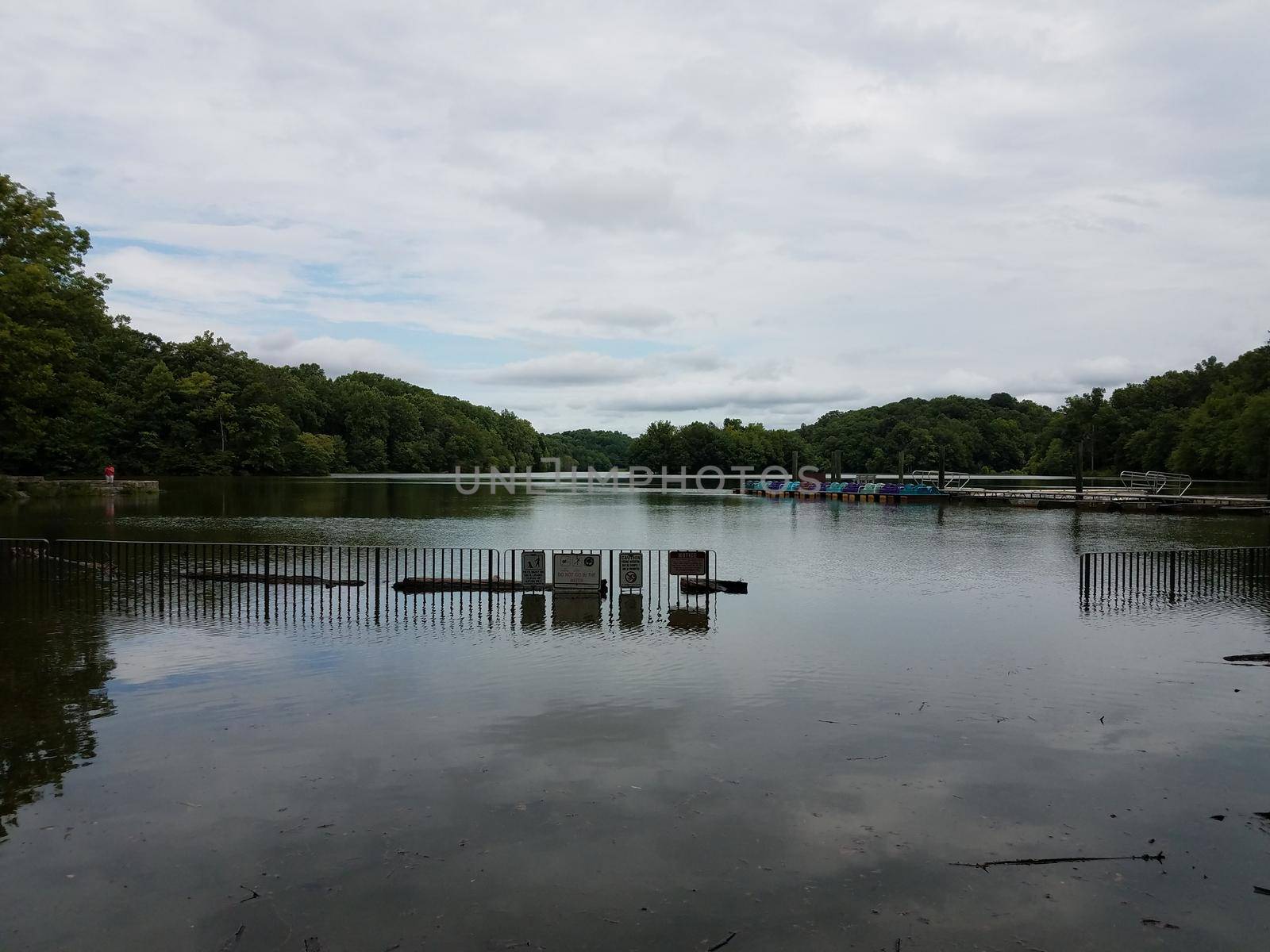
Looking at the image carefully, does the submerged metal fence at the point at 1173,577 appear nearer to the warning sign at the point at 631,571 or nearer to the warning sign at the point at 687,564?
the warning sign at the point at 687,564

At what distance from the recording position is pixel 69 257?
44.0 metres

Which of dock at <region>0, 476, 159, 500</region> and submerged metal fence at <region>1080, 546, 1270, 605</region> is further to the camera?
dock at <region>0, 476, 159, 500</region>

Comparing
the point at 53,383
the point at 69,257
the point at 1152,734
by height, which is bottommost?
the point at 1152,734

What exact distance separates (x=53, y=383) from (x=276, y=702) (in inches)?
1625

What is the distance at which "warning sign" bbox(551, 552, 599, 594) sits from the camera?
21.6 metres

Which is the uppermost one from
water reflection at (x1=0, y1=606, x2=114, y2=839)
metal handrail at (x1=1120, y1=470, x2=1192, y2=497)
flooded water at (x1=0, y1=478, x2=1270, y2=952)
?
metal handrail at (x1=1120, y1=470, x2=1192, y2=497)

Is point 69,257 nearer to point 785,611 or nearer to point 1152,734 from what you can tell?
point 785,611

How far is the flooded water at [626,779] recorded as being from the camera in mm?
6625

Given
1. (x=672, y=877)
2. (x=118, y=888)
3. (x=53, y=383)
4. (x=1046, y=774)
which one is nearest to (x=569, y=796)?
(x=672, y=877)

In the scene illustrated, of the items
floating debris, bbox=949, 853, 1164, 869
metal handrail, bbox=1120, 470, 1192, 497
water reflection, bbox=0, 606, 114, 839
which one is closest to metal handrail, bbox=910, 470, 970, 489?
metal handrail, bbox=1120, 470, 1192, 497

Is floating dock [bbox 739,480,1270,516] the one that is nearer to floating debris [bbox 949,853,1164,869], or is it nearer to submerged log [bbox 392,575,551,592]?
submerged log [bbox 392,575,551,592]

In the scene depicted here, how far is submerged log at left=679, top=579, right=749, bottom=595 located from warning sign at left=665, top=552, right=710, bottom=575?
529 mm

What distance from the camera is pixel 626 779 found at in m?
9.25

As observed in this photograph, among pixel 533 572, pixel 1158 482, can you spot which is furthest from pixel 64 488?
pixel 1158 482
